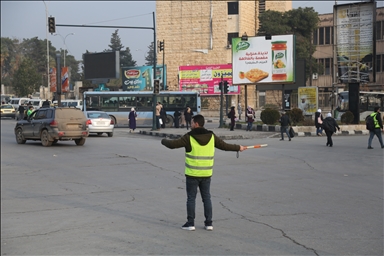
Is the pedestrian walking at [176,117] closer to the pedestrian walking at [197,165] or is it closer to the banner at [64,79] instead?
the banner at [64,79]

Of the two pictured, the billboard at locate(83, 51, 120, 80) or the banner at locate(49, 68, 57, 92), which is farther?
the billboard at locate(83, 51, 120, 80)

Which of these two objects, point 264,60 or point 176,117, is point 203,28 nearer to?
point 176,117

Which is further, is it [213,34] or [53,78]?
[213,34]

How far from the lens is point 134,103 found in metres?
45.0

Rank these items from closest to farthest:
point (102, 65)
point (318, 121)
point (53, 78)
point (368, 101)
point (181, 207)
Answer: point (181, 207) → point (318, 121) → point (368, 101) → point (53, 78) → point (102, 65)

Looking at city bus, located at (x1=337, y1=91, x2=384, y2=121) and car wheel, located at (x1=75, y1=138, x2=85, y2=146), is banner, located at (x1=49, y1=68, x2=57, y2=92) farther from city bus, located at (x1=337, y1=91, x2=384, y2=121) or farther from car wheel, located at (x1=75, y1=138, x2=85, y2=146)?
car wheel, located at (x1=75, y1=138, x2=85, y2=146)

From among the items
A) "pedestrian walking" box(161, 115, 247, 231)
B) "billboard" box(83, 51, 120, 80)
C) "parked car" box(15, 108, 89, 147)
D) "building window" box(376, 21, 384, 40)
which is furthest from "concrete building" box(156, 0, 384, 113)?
"pedestrian walking" box(161, 115, 247, 231)

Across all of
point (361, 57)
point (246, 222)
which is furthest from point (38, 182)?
point (361, 57)

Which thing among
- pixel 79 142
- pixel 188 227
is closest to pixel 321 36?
pixel 79 142

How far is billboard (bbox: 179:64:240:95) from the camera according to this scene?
66.6 metres

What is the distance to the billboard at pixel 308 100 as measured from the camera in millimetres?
37281

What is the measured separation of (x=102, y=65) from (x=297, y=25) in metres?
24.4

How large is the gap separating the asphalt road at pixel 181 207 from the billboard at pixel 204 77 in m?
48.3

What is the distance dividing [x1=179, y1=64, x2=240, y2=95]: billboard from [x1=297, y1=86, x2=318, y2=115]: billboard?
2755 cm
